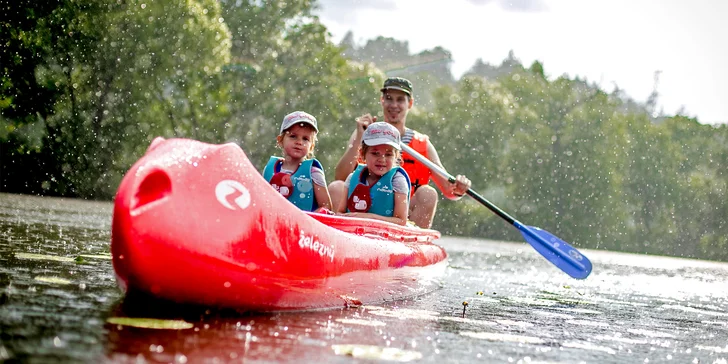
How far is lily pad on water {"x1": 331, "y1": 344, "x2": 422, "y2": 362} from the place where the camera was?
12.1 ft

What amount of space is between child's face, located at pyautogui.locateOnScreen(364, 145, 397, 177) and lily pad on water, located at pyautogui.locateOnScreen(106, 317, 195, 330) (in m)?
3.20

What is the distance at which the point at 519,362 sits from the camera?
3.95 metres

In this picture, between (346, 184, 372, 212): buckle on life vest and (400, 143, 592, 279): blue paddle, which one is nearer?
(346, 184, 372, 212): buckle on life vest

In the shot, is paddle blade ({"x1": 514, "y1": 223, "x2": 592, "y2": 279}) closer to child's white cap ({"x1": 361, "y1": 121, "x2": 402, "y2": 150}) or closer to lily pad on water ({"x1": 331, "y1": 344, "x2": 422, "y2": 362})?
child's white cap ({"x1": 361, "y1": 121, "x2": 402, "y2": 150})

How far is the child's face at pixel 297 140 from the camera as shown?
259 inches

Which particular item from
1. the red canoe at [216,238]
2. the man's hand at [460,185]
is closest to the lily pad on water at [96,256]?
the red canoe at [216,238]

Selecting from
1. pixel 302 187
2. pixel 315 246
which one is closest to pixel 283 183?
pixel 302 187

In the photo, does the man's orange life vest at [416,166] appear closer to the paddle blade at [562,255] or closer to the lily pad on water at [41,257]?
the paddle blade at [562,255]

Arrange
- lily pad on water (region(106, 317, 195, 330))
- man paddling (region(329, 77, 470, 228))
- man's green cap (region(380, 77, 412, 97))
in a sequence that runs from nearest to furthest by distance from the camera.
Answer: lily pad on water (region(106, 317, 195, 330)) < man paddling (region(329, 77, 470, 228)) < man's green cap (region(380, 77, 412, 97))

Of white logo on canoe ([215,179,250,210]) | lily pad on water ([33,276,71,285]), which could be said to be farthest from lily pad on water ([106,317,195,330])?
lily pad on water ([33,276,71,285])

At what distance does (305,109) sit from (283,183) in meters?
32.3

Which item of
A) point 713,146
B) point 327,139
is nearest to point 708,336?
point 327,139

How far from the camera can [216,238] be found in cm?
417

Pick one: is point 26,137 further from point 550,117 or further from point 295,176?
point 550,117
